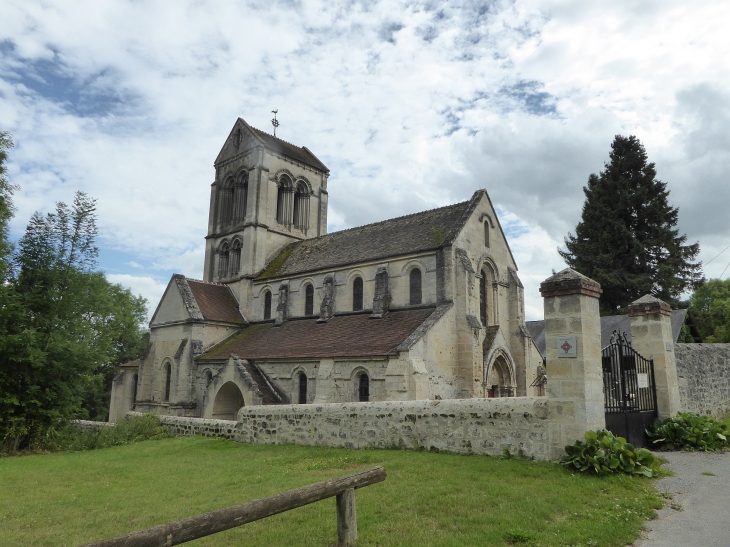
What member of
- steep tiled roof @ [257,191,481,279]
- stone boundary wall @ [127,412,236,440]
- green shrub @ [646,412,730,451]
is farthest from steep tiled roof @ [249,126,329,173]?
green shrub @ [646,412,730,451]

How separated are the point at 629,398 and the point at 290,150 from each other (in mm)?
28692

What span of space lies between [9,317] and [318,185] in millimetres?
22468

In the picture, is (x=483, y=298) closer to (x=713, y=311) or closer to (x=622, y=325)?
(x=622, y=325)

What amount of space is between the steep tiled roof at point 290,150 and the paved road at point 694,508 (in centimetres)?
2950

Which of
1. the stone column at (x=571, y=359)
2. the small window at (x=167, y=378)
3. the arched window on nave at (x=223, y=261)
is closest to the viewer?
the stone column at (x=571, y=359)

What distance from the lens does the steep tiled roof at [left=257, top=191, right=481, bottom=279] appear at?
79.2 ft

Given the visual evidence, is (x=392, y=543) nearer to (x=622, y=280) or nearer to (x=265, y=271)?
(x=265, y=271)

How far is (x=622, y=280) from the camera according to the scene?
3631 centimetres

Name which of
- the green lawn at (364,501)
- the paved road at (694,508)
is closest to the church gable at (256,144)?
the green lawn at (364,501)

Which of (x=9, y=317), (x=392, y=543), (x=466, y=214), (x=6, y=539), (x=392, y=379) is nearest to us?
(x=392, y=543)

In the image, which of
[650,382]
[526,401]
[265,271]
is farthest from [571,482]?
[265,271]

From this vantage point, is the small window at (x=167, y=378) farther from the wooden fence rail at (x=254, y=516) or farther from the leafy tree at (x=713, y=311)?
the leafy tree at (x=713, y=311)

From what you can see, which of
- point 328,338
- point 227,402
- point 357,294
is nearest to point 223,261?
point 227,402

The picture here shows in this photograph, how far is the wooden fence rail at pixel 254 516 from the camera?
4.32 meters
